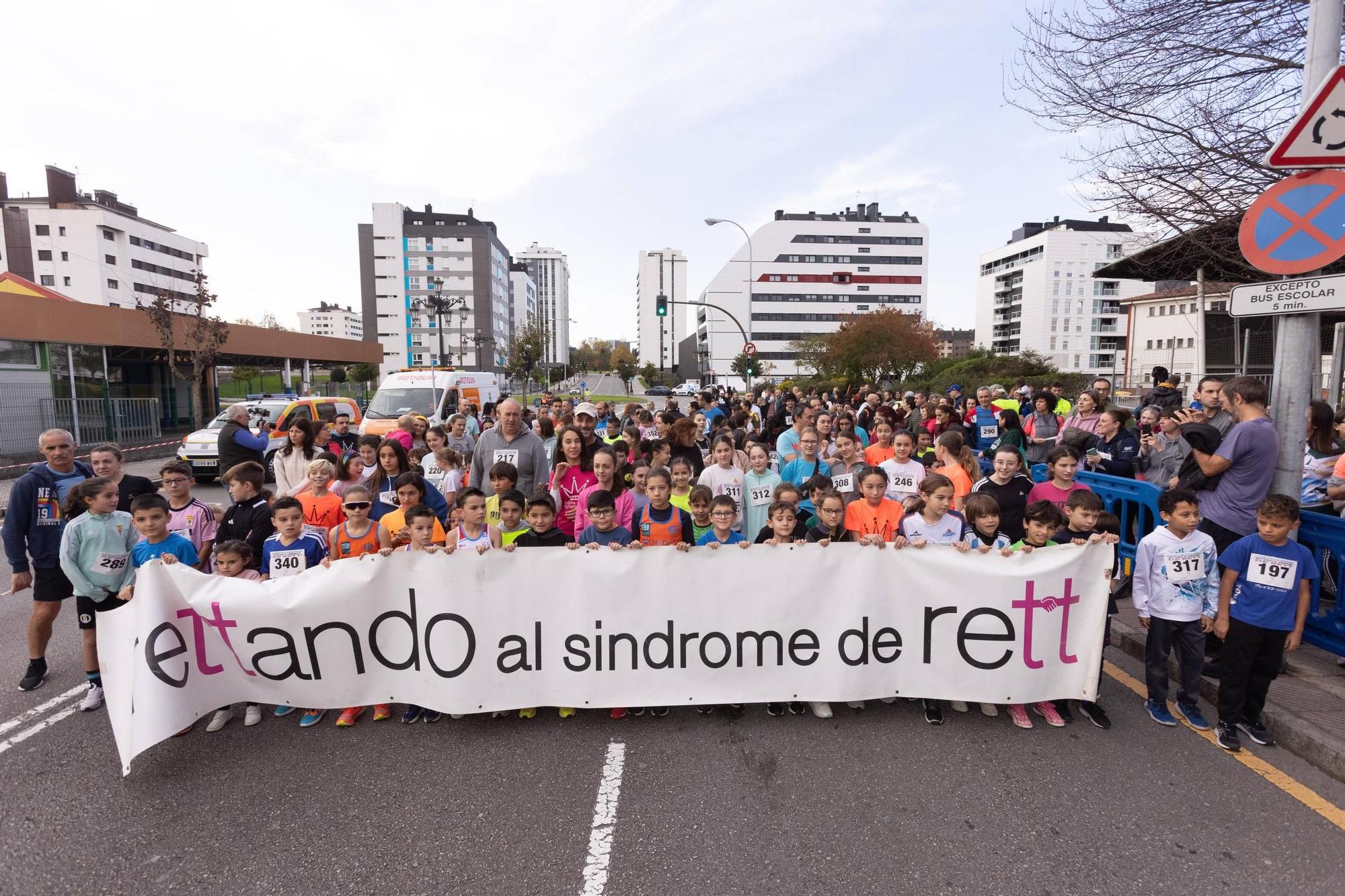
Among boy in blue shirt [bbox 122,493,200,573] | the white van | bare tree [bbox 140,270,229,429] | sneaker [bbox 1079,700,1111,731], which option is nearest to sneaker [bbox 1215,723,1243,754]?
sneaker [bbox 1079,700,1111,731]

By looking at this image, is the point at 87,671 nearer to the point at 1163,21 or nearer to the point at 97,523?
the point at 97,523

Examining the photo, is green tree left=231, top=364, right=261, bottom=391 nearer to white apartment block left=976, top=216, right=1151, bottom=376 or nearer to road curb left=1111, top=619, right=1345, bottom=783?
road curb left=1111, top=619, right=1345, bottom=783

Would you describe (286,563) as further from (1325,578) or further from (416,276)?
(416,276)

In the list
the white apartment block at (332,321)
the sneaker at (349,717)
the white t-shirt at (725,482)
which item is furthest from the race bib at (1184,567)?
the white apartment block at (332,321)

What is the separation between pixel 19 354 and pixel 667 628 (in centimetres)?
2337

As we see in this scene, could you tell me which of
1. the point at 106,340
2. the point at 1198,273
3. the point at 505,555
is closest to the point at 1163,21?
the point at 1198,273

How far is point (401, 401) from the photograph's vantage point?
58.2 ft

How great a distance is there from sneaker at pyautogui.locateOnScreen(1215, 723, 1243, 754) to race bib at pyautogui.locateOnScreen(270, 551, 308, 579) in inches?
216

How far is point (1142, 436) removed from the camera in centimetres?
793

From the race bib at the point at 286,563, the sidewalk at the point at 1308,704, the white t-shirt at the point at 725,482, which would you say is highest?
the white t-shirt at the point at 725,482

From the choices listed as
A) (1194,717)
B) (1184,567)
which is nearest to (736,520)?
(1184,567)

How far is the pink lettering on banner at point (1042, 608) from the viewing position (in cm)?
415

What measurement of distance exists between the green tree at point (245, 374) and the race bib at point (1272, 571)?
4192cm

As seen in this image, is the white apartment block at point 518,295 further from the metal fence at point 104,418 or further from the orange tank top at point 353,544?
the orange tank top at point 353,544
